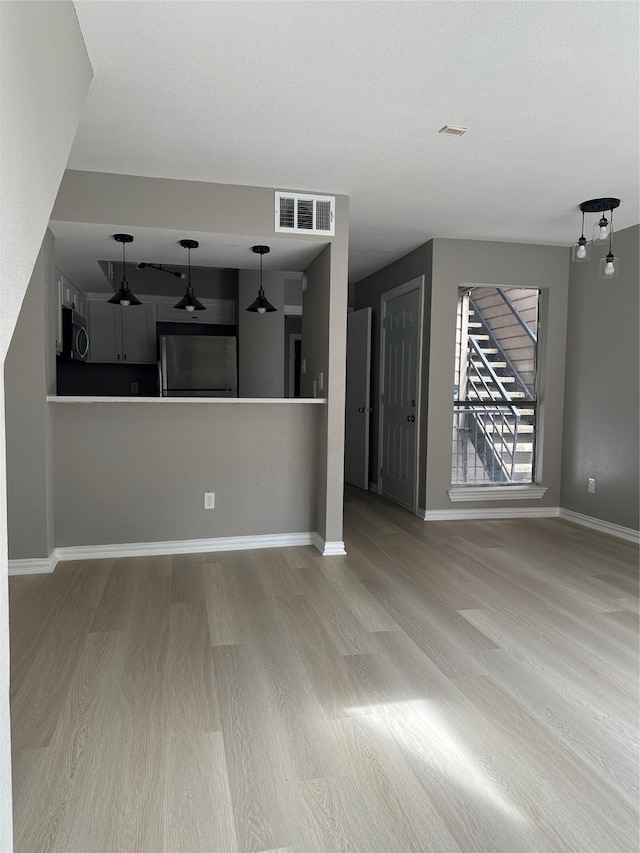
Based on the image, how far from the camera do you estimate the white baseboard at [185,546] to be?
370 cm

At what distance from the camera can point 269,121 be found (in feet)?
8.65

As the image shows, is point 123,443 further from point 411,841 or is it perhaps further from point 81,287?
point 411,841

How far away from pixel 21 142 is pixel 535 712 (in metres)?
2.45

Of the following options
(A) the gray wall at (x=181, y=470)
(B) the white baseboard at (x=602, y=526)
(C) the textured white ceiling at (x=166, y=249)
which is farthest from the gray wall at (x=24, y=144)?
(B) the white baseboard at (x=602, y=526)

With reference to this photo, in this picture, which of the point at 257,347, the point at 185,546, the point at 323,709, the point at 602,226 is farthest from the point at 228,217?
the point at 323,709

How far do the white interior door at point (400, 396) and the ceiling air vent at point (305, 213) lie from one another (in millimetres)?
1633

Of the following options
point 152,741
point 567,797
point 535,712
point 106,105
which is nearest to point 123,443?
point 106,105

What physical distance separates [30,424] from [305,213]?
2.20 metres

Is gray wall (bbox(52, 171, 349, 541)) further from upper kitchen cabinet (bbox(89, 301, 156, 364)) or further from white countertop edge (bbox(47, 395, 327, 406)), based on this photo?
upper kitchen cabinet (bbox(89, 301, 156, 364))

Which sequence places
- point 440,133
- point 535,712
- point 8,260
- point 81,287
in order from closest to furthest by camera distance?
point 8,260
point 535,712
point 440,133
point 81,287

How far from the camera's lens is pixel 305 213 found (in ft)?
11.9

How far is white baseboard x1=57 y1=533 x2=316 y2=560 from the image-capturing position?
3.70m

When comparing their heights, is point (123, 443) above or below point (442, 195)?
below

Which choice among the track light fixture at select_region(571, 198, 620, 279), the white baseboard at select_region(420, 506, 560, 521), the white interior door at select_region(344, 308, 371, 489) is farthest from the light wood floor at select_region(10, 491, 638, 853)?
the white interior door at select_region(344, 308, 371, 489)
